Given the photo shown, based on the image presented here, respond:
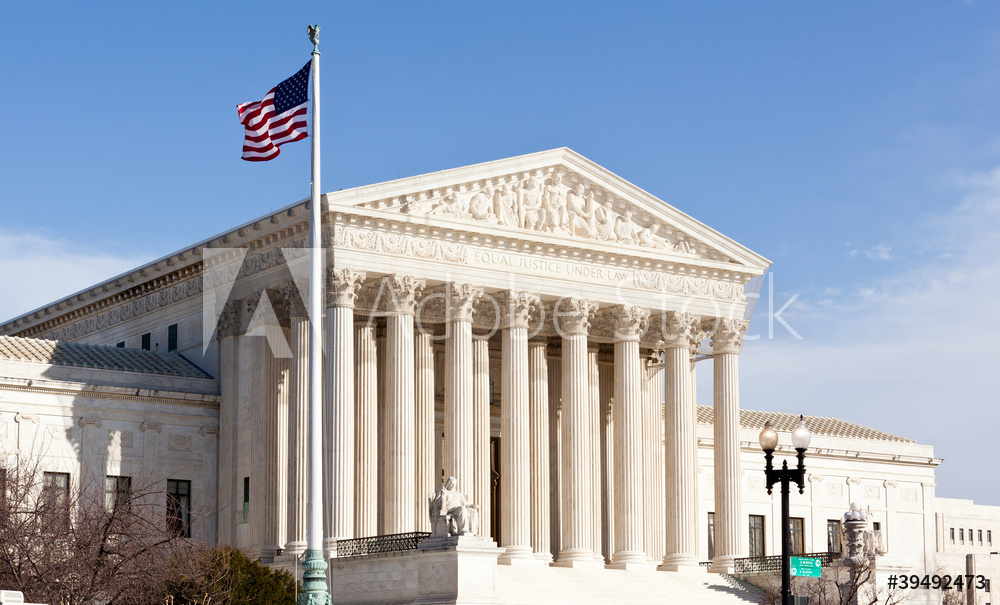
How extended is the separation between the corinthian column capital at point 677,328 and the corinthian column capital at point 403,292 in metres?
11.4

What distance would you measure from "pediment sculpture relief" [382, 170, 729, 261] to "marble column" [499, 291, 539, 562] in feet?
9.88

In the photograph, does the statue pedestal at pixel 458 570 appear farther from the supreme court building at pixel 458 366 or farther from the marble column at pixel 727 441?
the marble column at pixel 727 441

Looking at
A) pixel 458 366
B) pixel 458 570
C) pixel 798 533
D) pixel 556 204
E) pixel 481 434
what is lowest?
pixel 798 533

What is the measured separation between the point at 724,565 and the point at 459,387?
13.4 m

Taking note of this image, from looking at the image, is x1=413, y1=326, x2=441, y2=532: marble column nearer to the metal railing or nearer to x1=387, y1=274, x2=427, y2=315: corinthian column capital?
x1=387, y1=274, x2=427, y2=315: corinthian column capital

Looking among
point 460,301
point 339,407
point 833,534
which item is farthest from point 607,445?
point 833,534

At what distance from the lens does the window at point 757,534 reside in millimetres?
76500

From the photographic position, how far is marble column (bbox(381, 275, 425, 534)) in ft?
175

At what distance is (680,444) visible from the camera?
60500mm

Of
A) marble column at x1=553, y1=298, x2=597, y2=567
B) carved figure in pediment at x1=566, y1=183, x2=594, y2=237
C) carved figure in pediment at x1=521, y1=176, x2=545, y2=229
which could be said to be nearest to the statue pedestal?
marble column at x1=553, y1=298, x2=597, y2=567

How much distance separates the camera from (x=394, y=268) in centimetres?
5388

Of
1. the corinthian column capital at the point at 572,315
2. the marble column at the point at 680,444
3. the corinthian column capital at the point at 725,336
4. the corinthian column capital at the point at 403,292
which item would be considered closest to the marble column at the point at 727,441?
the corinthian column capital at the point at 725,336

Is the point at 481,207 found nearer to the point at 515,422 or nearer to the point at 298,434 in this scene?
the point at 515,422

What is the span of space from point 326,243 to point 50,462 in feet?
42.4
